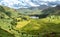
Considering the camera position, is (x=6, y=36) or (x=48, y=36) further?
(x=48, y=36)

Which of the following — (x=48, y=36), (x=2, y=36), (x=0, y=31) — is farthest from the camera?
(x=48, y=36)

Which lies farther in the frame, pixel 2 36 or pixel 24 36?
pixel 24 36

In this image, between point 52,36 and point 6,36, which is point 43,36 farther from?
point 6,36

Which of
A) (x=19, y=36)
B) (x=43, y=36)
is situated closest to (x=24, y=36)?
(x=19, y=36)

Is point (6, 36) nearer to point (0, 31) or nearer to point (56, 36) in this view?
point (0, 31)

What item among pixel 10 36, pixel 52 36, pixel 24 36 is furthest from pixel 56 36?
pixel 10 36

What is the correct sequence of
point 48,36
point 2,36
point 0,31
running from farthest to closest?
point 48,36
point 0,31
point 2,36

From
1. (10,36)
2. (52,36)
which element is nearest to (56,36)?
(52,36)

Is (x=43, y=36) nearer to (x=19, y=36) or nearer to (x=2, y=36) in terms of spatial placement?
(x=19, y=36)
